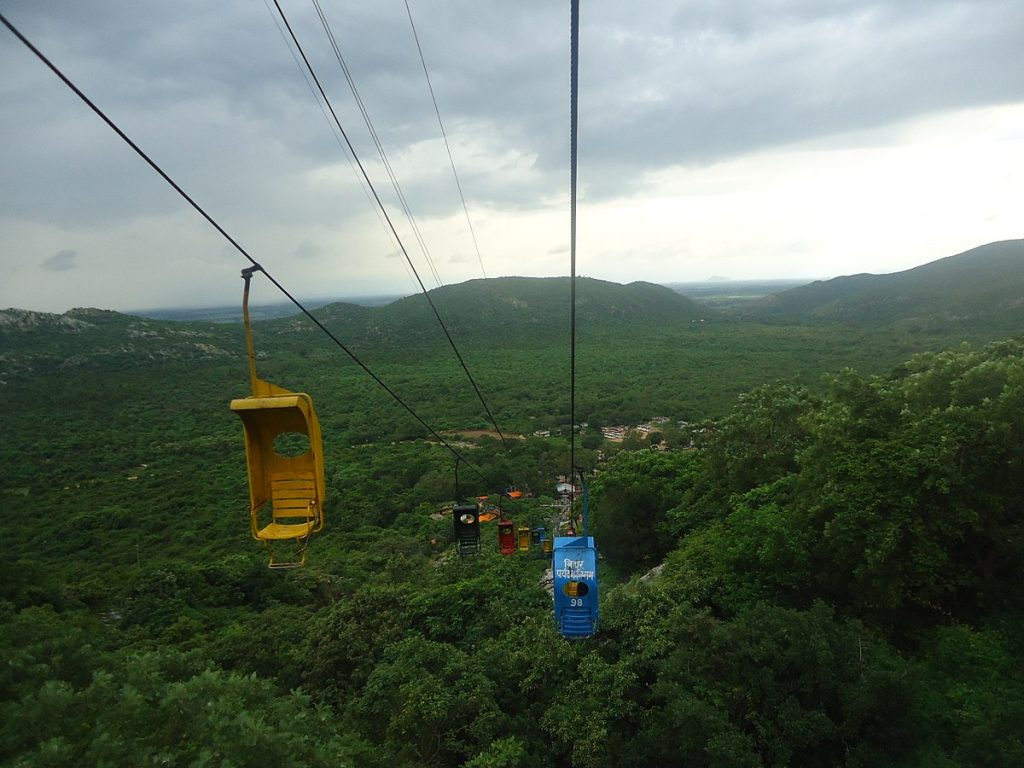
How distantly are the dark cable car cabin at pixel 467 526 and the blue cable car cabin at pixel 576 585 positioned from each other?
2.66 m

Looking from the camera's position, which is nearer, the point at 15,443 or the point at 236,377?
the point at 15,443

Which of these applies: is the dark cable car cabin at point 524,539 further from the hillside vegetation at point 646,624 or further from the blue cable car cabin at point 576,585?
the blue cable car cabin at point 576,585

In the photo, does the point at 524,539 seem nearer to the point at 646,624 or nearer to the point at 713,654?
the point at 646,624

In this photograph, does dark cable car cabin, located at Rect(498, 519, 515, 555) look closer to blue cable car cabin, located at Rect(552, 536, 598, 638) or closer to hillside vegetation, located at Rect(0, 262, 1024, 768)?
hillside vegetation, located at Rect(0, 262, 1024, 768)

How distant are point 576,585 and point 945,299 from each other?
120 meters

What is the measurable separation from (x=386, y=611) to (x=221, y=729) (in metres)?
6.65

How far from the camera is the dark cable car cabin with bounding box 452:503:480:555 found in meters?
10.3

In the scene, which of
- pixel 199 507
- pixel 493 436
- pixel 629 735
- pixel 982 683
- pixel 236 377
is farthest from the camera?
pixel 236 377

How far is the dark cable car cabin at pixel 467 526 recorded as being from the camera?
33.9ft

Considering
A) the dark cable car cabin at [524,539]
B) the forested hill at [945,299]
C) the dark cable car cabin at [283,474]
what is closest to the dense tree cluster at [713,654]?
the dark cable car cabin at [524,539]

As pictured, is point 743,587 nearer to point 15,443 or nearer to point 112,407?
point 15,443

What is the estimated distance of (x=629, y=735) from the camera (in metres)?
9.62

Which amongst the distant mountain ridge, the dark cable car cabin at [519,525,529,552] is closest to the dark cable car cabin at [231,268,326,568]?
the dark cable car cabin at [519,525,529,552]

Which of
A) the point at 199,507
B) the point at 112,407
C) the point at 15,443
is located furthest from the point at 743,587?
the point at 112,407
